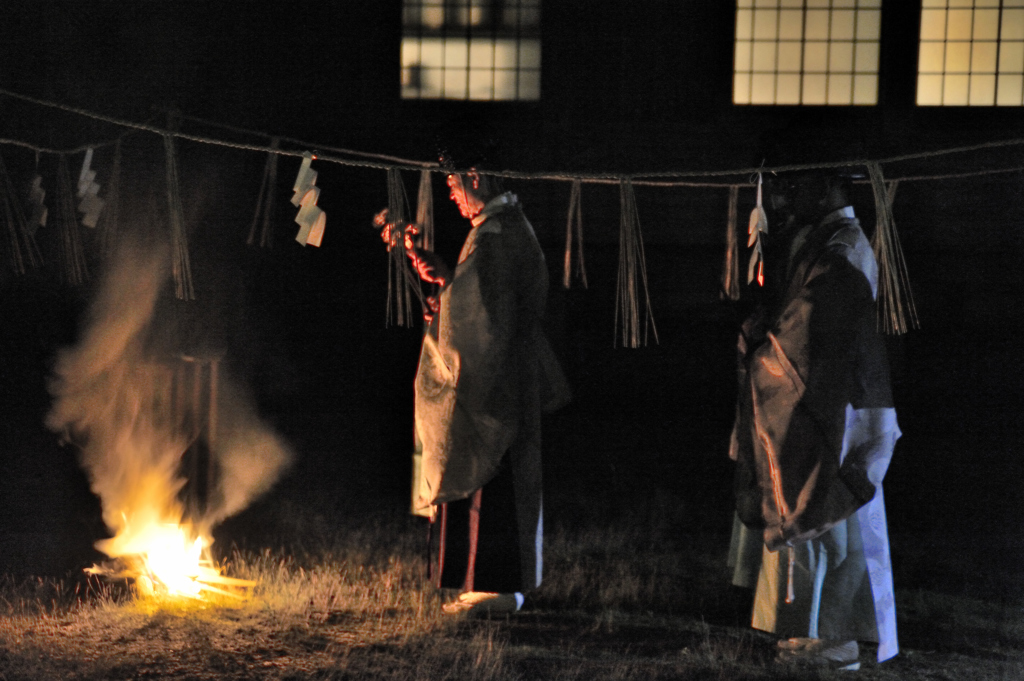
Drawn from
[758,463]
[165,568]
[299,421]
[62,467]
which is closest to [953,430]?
[758,463]

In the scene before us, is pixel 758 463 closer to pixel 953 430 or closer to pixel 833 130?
pixel 833 130

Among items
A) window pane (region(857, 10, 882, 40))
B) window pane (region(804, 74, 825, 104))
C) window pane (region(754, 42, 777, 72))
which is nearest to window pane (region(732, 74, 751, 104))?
window pane (region(754, 42, 777, 72))

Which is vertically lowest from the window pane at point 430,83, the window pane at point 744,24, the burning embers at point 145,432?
the burning embers at point 145,432

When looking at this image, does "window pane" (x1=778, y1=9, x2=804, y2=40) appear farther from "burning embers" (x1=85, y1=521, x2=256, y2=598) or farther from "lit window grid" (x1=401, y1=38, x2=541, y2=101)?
"burning embers" (x1=85, y1=521, x2=256, y2=598)

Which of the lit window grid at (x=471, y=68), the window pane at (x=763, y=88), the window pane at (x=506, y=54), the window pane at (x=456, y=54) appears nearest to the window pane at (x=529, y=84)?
the lit window grid at (x=471, y=68)

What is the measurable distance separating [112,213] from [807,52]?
4.71 meters

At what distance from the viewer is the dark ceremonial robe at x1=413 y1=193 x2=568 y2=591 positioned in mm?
5137

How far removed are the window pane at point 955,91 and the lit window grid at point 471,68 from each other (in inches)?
111

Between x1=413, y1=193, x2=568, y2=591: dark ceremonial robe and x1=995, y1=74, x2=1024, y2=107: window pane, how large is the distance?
4062mm

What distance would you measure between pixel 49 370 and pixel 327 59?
Result: 276cm

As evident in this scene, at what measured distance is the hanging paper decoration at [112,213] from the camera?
556 centimetres

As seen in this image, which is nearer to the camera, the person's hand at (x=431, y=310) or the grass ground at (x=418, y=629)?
the grass ground at (x=418, y=629)

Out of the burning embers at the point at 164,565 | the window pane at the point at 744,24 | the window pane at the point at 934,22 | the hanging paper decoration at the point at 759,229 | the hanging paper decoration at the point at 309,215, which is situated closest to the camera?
the hanging paper decoration at the point at 759,229

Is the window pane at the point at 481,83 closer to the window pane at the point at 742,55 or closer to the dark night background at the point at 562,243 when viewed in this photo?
the dark night background at the point at 562,243
